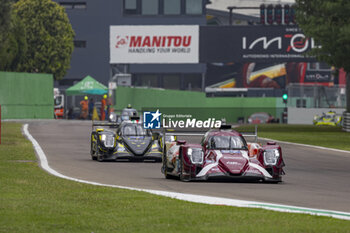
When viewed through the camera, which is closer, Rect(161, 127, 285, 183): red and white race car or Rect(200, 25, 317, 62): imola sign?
Rect(161, 127, 285, 183): red and white race car

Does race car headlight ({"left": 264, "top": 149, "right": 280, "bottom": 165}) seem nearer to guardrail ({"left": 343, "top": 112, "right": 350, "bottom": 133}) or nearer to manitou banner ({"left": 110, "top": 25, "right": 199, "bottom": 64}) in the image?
guardrail ({"left": 343, "top": 112, "right": 350, "bottom": 133})

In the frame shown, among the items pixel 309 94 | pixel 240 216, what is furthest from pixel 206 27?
pixel 240 216

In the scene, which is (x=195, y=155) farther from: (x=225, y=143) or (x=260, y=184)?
(x=260, y=184)

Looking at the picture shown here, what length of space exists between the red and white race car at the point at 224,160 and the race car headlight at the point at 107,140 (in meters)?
5.34

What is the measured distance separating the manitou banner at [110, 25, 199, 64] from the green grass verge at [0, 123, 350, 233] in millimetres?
68192

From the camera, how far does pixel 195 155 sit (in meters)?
18.8

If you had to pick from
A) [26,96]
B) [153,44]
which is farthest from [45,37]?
[26,96]

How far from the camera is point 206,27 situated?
276 feet

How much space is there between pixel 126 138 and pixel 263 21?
58353 mm

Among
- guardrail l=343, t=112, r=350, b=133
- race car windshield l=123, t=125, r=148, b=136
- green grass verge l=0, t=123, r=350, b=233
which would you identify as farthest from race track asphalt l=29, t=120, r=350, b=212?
guardrail l=343, t=112, r=350, b=133

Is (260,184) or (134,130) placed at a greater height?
(134,130)

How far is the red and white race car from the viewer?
18.6 m

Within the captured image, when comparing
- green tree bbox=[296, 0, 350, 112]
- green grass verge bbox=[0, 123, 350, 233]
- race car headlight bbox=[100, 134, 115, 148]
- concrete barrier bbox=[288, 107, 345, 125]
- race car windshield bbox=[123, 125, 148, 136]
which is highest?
green tree bbox=[296, 0, 350, 112]

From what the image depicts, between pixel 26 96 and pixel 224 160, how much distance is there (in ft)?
156
